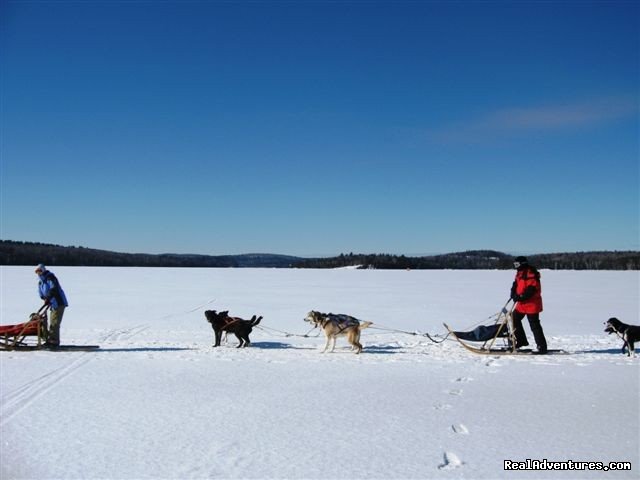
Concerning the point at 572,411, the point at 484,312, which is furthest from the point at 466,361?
the point at 484,312

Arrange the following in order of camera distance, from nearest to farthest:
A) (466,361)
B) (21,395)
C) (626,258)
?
(21,395) → (466,361) → (626,258)

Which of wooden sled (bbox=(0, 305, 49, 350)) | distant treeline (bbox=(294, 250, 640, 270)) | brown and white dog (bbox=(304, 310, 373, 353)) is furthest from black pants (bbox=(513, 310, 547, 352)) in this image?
distant treeline (bbox=(294, 250, 640, 270))

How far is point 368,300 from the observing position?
18.4m

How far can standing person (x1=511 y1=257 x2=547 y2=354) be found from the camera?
7.43 meters

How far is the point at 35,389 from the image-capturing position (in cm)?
530

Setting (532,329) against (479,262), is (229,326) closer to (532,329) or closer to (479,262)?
(532,329)

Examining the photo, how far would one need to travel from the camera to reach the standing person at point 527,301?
743cm

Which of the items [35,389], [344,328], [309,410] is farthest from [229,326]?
[309,410]

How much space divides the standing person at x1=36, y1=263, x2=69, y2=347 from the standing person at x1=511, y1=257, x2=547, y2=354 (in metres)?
6.88

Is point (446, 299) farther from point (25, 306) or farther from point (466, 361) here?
point (25, 306)

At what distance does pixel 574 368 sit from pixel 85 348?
277 inches

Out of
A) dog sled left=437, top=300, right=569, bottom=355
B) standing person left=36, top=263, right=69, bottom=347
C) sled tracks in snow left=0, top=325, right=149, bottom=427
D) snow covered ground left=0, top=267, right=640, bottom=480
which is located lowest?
snow covered ground left=0, top=267, right=640, bottom=480

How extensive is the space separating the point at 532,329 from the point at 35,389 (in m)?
6.57

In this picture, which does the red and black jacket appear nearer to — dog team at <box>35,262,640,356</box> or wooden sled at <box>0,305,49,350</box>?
dog team at <box>35,262,640,356</box>
